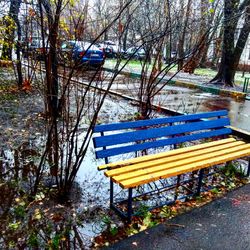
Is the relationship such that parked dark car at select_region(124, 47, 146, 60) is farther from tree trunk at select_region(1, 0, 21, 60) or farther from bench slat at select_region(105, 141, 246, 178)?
tree trunk at select_region(1, 0, 21, 60)

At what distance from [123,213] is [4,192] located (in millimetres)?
1286

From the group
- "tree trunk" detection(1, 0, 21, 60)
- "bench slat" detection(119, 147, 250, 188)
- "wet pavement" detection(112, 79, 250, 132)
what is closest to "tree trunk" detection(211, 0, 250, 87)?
"wet pavement" detection(112, 79, 250, 132)

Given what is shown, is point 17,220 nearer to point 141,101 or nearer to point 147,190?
point 147,190

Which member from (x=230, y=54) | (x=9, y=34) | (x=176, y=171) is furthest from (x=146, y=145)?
(x=230, y=54)

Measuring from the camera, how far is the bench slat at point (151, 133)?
301 cm

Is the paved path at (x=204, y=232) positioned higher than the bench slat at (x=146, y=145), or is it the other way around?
the bench slat at (x=146, y=145)

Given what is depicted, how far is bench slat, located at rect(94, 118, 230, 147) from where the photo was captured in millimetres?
3014

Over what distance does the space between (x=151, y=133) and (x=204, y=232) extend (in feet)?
4.23

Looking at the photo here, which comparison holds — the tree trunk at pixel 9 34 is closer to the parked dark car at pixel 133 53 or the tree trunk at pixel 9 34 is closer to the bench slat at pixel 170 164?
the parked dark car at pixel 133 53

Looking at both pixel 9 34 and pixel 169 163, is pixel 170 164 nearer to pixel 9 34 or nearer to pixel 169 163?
pixel 169 163

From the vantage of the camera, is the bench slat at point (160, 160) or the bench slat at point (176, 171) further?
the bench slat at point (160, 160)

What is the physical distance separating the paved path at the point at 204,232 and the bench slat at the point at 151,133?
3.19 feet

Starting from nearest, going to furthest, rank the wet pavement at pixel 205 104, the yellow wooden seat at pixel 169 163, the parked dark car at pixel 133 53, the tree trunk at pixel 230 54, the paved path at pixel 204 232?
the paved path at pixel 204 232 → the yellow wooden seat at pixel 169 163 → the parked dark car at pixel 133 53 → the wet pavement at pixel 205 104 → the tree trunk at pixel 230 54

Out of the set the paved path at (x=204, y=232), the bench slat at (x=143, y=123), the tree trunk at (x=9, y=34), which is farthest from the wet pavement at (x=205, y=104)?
the paved path at (x=204, y=232)
